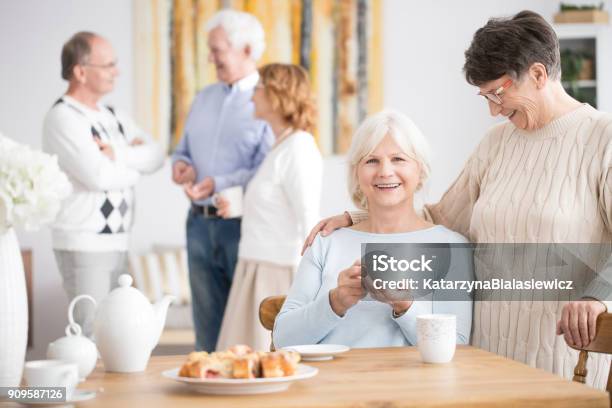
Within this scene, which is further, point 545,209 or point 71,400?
point 545,209

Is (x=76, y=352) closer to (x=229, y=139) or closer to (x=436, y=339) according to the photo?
(x=436, y=339)

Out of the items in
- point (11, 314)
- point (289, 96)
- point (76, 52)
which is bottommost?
point (11, 314)

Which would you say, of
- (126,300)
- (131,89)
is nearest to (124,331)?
(126,300)

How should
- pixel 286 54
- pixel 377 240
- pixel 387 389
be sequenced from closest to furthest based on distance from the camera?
pixel 387 389, pixel 377 240, pixel 286 54

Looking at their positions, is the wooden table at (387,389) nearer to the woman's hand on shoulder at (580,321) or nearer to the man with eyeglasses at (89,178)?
the woman's hand on shoulder at (580,321)

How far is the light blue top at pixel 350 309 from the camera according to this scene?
2045 mm

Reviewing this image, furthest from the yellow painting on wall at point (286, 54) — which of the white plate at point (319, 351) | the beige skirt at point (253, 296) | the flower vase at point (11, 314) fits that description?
the flower vase at point (11, 314)

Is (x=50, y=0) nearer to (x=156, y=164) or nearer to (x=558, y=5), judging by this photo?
(x=156, y=164)

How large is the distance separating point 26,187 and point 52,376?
33 centimetres

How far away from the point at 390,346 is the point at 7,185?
3.10 ft

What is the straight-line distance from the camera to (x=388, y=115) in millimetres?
2258

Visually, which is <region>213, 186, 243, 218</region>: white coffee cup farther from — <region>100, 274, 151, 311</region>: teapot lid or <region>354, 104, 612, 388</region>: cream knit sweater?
<region>100, 274, 151, 311</region>: teapot lid

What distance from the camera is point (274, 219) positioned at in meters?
Result: 3.58

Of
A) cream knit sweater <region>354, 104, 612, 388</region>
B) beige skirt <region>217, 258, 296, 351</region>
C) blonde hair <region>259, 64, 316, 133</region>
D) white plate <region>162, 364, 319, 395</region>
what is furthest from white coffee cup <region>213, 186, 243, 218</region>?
white plate <region>162, 364, 319, 395</region>
